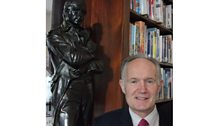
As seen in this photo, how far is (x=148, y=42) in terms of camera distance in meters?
1.59

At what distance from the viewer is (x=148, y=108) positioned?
1063mm

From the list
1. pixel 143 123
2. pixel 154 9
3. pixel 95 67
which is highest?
pixel 154 9

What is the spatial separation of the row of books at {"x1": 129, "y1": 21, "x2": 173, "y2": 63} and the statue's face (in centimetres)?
40

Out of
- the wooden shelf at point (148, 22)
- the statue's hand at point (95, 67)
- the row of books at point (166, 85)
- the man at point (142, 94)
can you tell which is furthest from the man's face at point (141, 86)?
the row of books at point (166, 85)

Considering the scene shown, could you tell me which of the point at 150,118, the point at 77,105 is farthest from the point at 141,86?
the point at 77,105

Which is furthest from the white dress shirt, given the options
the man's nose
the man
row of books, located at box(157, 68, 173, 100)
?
row of books, located at box(157, 68, 173, 100)

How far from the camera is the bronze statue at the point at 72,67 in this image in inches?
41.6

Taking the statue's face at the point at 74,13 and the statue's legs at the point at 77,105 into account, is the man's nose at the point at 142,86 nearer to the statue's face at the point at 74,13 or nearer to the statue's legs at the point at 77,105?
the statue's legs at the point at 77,105

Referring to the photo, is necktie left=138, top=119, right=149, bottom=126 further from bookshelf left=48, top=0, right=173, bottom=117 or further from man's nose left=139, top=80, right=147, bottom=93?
bookshelf left=48, top=0, right=173, bottom=117

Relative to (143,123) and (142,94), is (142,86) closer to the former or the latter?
(142,94)

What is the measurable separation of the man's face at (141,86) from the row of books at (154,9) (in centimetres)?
48

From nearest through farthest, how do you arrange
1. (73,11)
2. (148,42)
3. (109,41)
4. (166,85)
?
(73,11), (109,41), (148,42), (166,85)

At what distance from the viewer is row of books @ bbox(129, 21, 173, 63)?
1404 mm
